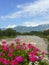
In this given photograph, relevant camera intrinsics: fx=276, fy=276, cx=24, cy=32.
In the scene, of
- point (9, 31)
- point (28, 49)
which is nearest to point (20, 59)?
point (28, 49)

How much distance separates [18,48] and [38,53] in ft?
1.85

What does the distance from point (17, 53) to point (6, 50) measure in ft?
0.99

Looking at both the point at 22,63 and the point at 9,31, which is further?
the point at 9,31

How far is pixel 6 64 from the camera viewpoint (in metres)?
5.34

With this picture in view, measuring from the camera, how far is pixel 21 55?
6.19 m

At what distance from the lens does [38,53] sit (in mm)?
6461

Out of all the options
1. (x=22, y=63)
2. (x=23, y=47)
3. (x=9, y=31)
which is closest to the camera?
(x=22, y=63)

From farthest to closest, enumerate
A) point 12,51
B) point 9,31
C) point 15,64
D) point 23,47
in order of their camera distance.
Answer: point 9,31 → point 23,47 → point 12,51 → point 15,64

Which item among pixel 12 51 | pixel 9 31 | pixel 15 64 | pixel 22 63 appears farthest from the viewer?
pixel 9 31

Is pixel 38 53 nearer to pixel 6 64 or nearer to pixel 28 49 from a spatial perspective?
pixel 28 49

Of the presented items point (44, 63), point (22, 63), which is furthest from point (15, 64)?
point (44, 63)

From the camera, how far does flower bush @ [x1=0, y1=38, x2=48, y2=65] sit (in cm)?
550

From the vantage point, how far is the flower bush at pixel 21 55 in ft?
18.1

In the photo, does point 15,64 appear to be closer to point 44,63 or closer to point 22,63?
point 22,63
